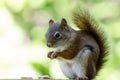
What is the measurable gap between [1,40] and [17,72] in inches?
13.4

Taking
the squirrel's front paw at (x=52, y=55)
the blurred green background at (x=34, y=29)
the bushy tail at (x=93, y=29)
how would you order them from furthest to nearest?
the blurred green background at (x=34, y=29), the bushy tail at (x=93, y=29), the squirrel's front paw at (x=52, y=55)

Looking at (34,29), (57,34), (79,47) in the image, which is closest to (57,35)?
(57,34)

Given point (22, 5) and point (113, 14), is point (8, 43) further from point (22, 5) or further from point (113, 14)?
point (113, 14)

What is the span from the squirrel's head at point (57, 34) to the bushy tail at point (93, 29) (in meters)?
0.10

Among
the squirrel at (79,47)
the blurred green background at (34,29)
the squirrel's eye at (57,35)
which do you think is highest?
the squirrel's eye at (57,35)

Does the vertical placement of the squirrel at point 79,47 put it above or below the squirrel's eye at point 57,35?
below

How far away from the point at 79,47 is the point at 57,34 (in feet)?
0.38

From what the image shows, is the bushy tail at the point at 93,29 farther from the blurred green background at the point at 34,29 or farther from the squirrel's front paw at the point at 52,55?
the blurred green background at the point at 34,29

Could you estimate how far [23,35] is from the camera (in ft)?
12.5

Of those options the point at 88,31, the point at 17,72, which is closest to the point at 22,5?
the point at 17,72

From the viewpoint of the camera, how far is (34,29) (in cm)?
388

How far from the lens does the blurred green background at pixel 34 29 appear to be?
3562mm

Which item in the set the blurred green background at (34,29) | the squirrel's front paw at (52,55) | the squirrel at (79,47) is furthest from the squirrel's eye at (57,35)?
the blurred green background at (34,29)

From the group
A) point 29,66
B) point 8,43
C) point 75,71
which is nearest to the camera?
point 75,71
